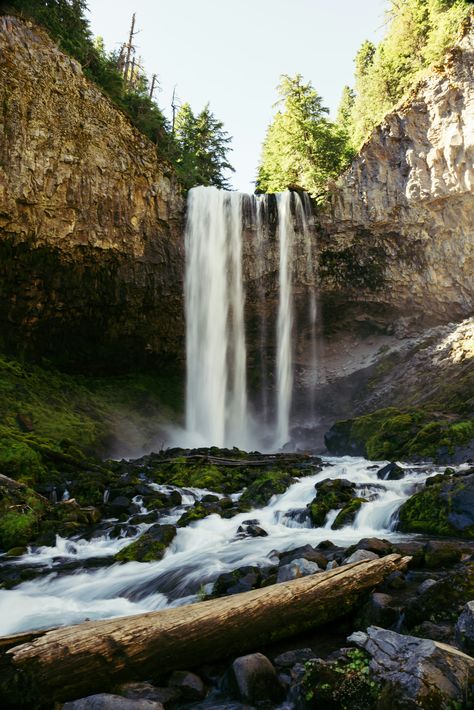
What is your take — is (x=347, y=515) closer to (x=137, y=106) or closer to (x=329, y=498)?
(x=329, y=498)

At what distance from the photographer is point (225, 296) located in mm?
23141

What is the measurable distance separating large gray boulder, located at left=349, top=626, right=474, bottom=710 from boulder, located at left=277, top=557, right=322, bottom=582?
173cm

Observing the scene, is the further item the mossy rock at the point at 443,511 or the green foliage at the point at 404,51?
the green foliage at the point at 404,51

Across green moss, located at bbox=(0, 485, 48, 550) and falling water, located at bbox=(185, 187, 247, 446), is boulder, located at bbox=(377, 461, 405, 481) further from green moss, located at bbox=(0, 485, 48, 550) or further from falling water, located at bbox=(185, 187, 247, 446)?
falling water, located at bbox=(185, 187, 247, 446)

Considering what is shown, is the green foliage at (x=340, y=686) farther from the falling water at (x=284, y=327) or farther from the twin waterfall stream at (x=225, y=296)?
the falling water at (x=284, y=327)

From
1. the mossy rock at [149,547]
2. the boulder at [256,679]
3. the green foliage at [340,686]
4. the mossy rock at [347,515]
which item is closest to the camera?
the green foliage at [340,686]

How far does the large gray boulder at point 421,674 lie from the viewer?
2297mm

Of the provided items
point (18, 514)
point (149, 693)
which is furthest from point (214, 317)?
point (149, 693)

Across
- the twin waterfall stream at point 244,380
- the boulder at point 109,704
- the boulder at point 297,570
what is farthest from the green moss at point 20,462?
the boulder at point 109,704

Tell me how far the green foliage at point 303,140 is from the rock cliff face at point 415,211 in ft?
10.2

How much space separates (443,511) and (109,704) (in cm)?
544

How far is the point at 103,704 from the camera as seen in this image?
2564 millimetres

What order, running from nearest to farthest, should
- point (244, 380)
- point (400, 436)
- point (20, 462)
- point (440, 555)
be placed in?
point (440, 555) < point (20, 462) < point (400, 436) < point (244, 380)

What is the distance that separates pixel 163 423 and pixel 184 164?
1576cm
